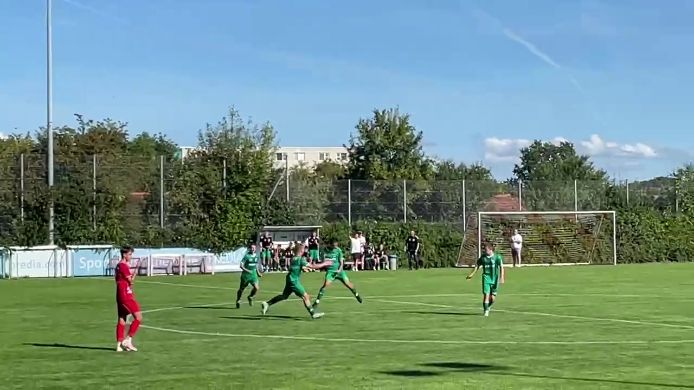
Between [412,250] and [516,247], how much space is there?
17.5ft

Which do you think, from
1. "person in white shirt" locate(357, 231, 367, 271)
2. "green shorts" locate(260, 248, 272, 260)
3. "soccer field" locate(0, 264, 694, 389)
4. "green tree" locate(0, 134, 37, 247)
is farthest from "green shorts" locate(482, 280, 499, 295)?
"green tree" locate(0, 134, 37, 247)

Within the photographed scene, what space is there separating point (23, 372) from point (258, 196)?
38243 millimetres

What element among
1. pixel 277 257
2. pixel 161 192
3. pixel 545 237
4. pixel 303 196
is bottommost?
pixel 277 257

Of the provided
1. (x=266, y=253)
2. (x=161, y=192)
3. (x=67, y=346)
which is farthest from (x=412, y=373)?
(x=161, y=192)

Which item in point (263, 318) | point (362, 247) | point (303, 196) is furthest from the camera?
point (303, 196)

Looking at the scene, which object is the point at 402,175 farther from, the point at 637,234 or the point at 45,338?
the point at 45,338

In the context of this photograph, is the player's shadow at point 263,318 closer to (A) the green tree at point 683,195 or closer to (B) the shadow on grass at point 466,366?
(B) the shadow on grass at point 466,366

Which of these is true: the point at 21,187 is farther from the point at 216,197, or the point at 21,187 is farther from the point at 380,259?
the point at 380,259

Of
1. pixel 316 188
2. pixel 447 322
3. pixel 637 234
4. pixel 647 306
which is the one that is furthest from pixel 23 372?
pixel 637 234

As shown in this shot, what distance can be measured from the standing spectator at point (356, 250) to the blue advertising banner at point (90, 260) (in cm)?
1162

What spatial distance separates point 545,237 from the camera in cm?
5397

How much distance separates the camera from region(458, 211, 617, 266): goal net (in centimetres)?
5338

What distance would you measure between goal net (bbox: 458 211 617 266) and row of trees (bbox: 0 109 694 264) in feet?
5.65

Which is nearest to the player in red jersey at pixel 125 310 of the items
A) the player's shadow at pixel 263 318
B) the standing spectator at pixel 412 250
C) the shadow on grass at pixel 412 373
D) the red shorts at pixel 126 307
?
the red shorts at pixel 126 307
